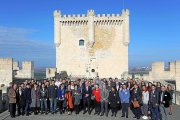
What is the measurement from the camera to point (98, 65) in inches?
1641

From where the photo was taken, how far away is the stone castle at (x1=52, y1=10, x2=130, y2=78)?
41.4 m

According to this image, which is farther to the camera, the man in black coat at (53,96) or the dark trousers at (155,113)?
the man in black coat at (53,96)

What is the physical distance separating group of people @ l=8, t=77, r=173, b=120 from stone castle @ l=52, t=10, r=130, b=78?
23.2 metres

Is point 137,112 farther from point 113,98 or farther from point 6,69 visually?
point 6,69

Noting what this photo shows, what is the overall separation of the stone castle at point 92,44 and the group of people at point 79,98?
2320 centimetres

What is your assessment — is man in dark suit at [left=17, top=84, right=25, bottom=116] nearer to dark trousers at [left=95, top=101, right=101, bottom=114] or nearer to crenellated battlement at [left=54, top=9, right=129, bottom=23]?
dark trousers at [left=95, top=101, right=101, bottom=114]

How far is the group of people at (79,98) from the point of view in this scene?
16.1 metres

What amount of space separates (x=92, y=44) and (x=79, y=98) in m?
24.8

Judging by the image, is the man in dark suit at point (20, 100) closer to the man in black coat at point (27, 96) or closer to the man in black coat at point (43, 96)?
the man in black coat at point (27, 96)

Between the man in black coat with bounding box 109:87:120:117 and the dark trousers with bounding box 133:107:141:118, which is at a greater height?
the man in black coat with bounding box 109:87:120:117

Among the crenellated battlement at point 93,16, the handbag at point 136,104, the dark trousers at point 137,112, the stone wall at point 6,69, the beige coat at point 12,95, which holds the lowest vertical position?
the dark trousers at point 137,112

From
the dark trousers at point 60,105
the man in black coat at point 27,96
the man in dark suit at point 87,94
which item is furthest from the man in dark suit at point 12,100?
the man in dark suit at point 87,94

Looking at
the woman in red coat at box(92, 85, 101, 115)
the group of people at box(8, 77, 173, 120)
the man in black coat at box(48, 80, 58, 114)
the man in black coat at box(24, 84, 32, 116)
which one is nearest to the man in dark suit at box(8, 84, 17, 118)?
the group of people at box(8, 77, 173, 120)

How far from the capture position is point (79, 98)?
17188 mm
